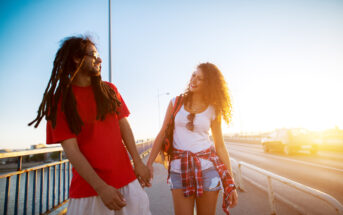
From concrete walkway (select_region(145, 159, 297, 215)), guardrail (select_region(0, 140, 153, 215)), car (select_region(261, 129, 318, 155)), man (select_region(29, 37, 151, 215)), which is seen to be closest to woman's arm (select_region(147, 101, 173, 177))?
man (select_region(29, 37, 151, 215))

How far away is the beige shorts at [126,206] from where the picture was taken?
1.22m

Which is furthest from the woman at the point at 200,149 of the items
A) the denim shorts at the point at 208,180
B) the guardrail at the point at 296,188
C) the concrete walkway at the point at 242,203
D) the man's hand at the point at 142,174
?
the concrete walkway at the point at 242,203

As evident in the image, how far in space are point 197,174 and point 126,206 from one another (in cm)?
71

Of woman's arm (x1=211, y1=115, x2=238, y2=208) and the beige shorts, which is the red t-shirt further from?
woman's arm (x1=211, y1=115, x2=238, y2=208)

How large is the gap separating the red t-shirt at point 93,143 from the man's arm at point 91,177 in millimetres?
92

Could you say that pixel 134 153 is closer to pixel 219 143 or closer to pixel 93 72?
pixel 93 72

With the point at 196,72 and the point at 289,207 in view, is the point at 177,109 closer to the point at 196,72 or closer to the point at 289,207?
the point at 196,72

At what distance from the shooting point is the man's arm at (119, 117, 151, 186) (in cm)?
150

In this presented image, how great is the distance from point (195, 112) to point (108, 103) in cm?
94

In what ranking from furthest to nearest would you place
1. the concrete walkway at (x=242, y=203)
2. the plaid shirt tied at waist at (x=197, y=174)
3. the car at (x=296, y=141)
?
the car at (x=296, y=141) → the concrete walkway at (x=242, y=203) → the plaid shirt tied at waist at (x=197, y=174)

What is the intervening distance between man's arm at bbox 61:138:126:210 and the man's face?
0.57 meters

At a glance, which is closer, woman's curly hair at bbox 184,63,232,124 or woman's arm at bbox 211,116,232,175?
woman's arm at bbox 211,116,232,175

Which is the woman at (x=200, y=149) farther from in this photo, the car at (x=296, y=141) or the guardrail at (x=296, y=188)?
the car at (x=296, y=141)

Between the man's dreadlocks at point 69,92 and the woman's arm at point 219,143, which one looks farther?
the woman's arm at point 219,143
